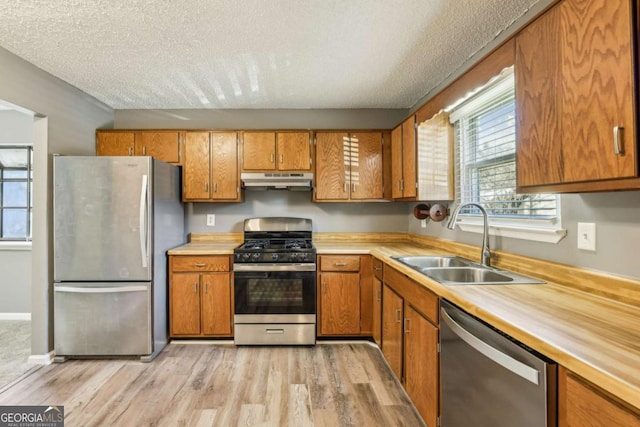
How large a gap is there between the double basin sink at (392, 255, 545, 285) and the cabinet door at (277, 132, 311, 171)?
1494 millimetres

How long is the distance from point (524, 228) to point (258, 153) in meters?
2.47

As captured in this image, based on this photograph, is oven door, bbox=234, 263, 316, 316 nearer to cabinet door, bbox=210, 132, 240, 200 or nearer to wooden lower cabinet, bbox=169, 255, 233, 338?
wooden lower cabinet, bbox=169, 255, 233, 338

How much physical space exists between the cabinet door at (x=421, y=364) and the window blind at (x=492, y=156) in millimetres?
893

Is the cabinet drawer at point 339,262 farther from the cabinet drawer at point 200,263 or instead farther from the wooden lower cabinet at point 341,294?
the cabinet drawer at point 200,263

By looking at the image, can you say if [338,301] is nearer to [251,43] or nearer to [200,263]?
[200,263]

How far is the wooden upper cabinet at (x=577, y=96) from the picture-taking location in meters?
0.94

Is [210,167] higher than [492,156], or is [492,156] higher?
[210,167]

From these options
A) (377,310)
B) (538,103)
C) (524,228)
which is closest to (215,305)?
(377,310)

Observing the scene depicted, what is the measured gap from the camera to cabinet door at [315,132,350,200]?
132 inches

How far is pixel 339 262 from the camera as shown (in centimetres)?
301

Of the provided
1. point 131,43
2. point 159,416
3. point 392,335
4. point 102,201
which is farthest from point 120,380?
point 131,43

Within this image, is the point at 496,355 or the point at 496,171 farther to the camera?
the point at 496,171

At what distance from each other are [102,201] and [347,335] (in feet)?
8.00

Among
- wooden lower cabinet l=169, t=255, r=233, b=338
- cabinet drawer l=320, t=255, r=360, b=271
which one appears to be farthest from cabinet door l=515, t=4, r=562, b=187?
wooden lower cabinet l=169, t=255, r=233, b=338
